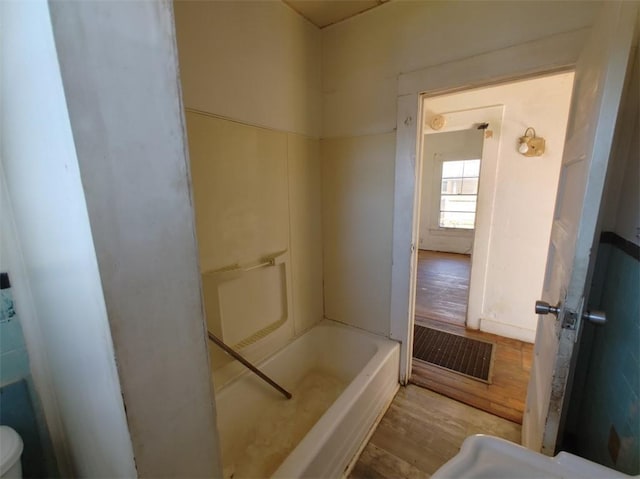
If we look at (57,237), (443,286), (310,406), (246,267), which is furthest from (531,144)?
(57,237)

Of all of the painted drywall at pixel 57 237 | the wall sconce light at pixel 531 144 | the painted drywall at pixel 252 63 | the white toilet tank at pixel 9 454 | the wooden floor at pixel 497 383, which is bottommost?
the wooden floor at pixel 497 383

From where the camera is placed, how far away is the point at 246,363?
1474 millimetres

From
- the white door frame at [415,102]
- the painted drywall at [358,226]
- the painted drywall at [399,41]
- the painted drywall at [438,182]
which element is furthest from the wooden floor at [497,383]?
the painted drywall at [438,182]

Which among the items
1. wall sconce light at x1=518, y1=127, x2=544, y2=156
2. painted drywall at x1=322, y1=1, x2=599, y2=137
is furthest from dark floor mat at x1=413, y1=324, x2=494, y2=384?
painted drywall at x1=322, y1=1, x2=599, y2=137

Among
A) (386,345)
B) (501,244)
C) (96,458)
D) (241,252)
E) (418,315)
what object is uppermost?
(241,252)

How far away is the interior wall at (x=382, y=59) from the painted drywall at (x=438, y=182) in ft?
10.9

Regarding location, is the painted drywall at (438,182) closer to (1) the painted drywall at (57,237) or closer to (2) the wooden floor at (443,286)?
(2) the wooden floor at (443,286)

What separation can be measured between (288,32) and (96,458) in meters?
2.06

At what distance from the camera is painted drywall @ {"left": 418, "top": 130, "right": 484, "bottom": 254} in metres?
4.94

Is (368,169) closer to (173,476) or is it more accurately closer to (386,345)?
(386,345)

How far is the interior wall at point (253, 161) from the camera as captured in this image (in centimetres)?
127

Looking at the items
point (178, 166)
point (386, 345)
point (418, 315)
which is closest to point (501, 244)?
point (418, 315)

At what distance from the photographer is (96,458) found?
716mm

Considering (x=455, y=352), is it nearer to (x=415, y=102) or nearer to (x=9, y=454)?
(x=415, y=102)
